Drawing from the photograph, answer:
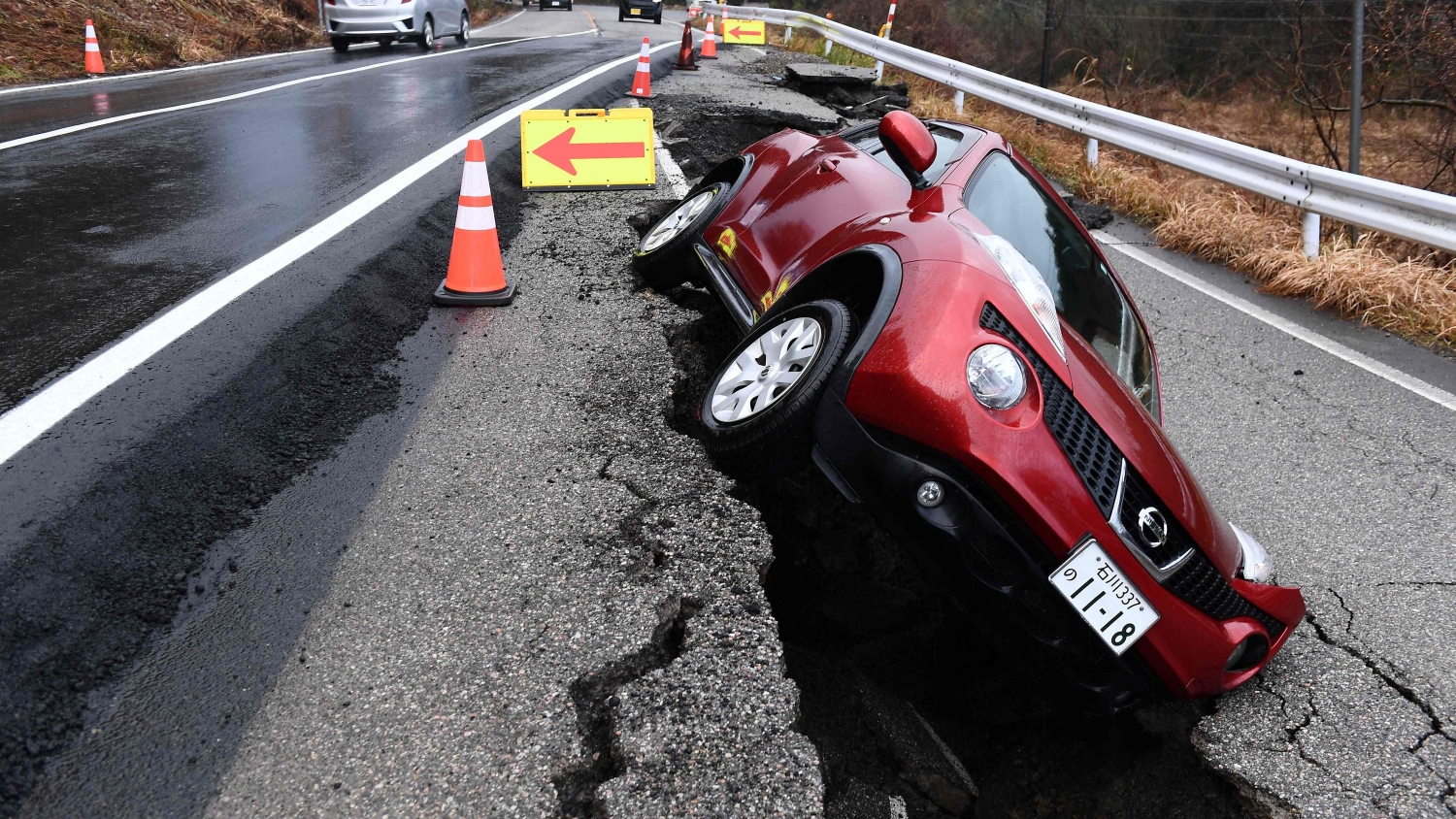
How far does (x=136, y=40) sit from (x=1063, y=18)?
2110 centimetres

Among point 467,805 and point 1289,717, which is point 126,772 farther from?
point 1289,717

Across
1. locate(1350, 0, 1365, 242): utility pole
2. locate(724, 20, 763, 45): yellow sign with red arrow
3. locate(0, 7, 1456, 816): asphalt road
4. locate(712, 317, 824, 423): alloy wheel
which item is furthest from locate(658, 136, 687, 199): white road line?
locate(724, 20, 763, 45): yellow sign with red arrow

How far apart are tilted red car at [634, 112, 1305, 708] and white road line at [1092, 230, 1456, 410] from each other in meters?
2.57

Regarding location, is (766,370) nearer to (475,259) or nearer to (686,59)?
(475,259)

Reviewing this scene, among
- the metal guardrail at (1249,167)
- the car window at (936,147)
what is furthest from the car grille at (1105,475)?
the metal guardrail at (1249,167)

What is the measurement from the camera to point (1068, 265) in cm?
366

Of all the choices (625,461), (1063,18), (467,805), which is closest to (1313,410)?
(625,461)

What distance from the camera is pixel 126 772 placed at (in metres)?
2.04

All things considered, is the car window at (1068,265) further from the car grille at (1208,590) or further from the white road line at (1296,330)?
the white road line at (1296,330)

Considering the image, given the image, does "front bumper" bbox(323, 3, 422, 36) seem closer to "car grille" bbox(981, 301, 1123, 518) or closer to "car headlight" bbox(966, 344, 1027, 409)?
"car grille" bbox(981, 301, 1123, 518)

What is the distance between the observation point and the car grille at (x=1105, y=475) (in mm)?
2627

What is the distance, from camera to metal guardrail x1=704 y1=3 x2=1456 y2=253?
6.30m

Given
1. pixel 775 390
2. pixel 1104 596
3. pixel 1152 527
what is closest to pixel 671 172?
pixel 775 390

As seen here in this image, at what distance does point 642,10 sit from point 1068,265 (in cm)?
4189
